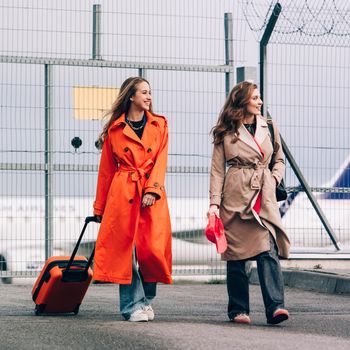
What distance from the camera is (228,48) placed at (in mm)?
13688

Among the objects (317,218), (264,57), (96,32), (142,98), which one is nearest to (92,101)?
(96,32)

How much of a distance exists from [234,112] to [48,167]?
4921 mm

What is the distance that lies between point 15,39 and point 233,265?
543 centimetres

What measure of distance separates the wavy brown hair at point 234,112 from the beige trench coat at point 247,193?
0.05 meters

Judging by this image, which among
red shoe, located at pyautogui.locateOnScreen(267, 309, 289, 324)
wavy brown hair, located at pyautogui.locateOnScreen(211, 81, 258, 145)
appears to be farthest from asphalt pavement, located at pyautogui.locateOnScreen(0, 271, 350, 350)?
wavy brown hair, located at pyautogui.locateOnScreen(211, 81, 258, 145)

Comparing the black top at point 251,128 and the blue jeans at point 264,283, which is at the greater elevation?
the black top at point 251,128

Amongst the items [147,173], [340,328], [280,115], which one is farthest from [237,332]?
[280,115]

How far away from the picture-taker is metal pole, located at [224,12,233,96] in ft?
44.3

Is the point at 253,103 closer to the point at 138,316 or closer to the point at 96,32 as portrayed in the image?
the point at 138,316

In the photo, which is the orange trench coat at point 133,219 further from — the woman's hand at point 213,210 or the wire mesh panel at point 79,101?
the wire mesh panel at point 79,101

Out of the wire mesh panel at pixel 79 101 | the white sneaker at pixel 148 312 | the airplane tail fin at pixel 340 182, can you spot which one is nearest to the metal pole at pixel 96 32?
the wire mesh panel at pixel 79 101

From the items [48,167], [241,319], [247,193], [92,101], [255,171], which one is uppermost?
[92,101]

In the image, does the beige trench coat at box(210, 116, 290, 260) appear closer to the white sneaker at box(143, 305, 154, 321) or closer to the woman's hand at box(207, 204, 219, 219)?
the woman's hand at box(207, 204, 219, 219)

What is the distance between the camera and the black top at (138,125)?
8.47 meters
